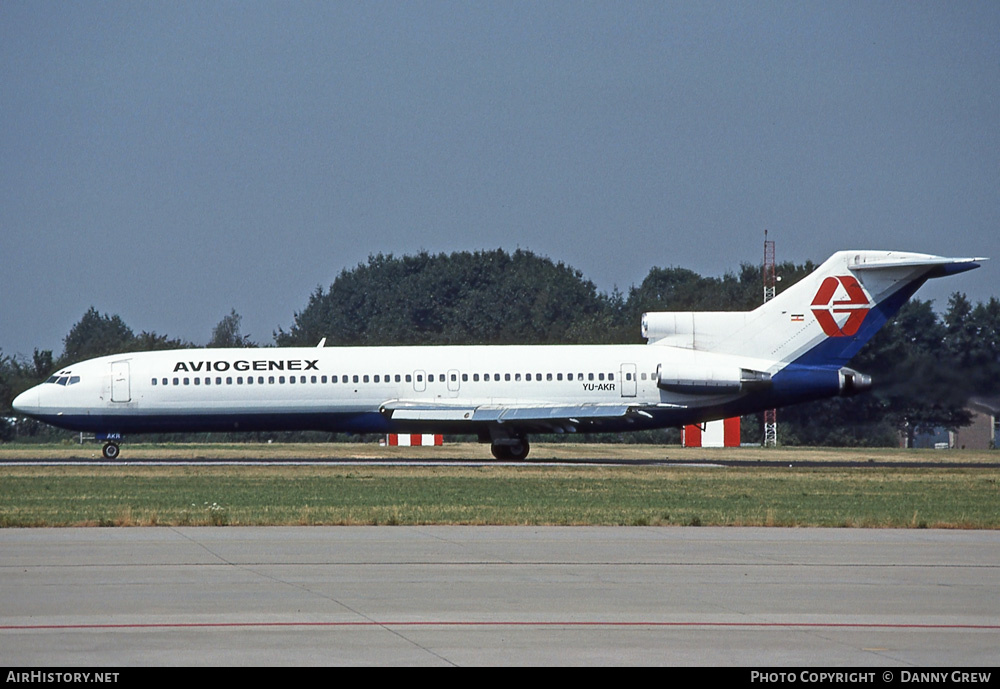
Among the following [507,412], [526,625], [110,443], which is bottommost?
[526,625]

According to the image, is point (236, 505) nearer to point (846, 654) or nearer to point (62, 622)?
point (62, 622)

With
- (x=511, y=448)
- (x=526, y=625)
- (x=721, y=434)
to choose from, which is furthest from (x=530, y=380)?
(x=526, y=625)

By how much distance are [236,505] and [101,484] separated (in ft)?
25.8

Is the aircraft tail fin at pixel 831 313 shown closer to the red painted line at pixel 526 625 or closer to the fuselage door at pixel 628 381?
the fuselage door at pixel 628 381

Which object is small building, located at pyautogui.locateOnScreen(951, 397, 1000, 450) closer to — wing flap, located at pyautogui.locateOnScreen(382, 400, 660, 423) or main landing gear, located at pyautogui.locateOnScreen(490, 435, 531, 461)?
wing flap, located at pyautogui.locateOnScreen(382, 400, 660, 423)

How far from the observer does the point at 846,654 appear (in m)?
10.7

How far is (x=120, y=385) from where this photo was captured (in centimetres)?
4528

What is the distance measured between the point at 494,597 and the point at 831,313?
107 ft

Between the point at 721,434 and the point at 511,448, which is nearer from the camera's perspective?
the point at 511,448

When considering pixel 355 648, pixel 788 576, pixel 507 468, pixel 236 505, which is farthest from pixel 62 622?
pixel 507 468

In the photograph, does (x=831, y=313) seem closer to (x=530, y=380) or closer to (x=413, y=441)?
(x=530, y=380)

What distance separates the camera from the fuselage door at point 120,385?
148 ft

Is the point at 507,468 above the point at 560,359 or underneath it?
underneath

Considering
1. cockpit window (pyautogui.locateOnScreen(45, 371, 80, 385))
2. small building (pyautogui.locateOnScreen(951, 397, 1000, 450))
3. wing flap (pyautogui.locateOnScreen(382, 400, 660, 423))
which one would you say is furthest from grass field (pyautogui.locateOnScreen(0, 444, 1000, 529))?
small building (pyautogui.locateOnScreen(951, 397, 1000, 450))
